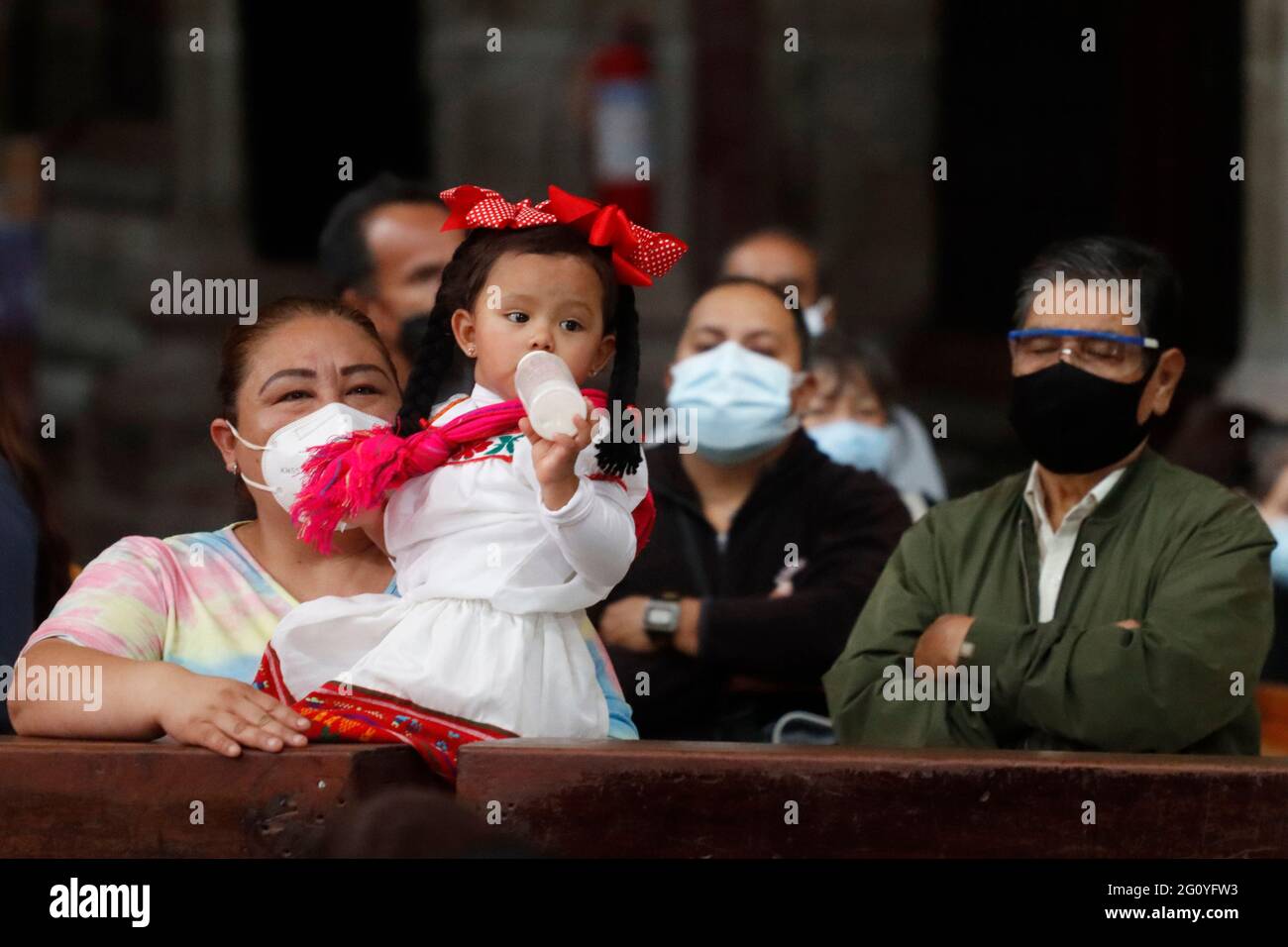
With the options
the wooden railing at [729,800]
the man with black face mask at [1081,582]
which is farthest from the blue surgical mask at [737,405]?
the wooden railing at [729,800]

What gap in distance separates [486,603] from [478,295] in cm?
52

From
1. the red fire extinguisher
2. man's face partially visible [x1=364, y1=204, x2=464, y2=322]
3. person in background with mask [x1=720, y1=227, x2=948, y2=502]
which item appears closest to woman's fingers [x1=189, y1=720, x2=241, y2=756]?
man's face partially visible [x1=364, y1=204, x2=464, y2=322]

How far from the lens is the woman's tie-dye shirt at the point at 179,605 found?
3947 mm

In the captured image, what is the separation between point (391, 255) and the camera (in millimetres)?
6180

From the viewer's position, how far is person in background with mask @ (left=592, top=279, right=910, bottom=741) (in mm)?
5301

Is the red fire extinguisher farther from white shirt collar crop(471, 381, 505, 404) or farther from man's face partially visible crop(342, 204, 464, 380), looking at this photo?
white shirt collar crop(471, 381, 505, 404)

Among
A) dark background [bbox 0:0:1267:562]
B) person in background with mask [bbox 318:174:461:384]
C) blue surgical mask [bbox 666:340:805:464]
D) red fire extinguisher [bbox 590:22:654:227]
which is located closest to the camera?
blue surgical mask [bbox 666:340:805:464]

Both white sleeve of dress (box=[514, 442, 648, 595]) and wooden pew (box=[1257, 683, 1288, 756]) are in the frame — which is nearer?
white sleeve of dress (box=[514, 442, 648, 595])

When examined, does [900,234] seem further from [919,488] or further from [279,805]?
[279,805]

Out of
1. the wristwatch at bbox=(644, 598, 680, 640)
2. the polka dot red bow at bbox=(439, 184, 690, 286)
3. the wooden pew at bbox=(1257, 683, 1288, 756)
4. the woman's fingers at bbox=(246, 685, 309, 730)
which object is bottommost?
the wooden pew at bbox=(1257, 683, 1288, 756)

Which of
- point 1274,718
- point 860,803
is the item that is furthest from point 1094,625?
point 1274,718

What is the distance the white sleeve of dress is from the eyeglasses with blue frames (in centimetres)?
101

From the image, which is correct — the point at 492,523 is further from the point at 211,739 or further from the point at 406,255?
the point at 406,255
